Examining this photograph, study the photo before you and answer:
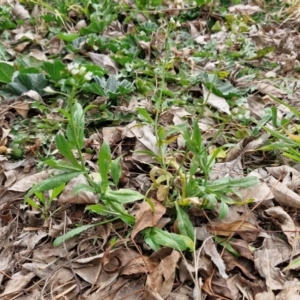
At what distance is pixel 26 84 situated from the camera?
183 cm

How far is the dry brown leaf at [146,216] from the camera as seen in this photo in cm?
123

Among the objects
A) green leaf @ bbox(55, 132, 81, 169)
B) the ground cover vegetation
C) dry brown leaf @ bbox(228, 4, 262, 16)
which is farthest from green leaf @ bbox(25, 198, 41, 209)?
dry brown leaf @ bbox(228, 4, 262, 16)

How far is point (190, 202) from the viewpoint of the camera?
4.16 feet

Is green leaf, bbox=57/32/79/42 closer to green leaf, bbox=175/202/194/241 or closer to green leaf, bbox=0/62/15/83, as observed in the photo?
green leaf, bbox=0/62/15/83

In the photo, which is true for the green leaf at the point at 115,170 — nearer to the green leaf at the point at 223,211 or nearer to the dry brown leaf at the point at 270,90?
the green leaf at the point at 223,211

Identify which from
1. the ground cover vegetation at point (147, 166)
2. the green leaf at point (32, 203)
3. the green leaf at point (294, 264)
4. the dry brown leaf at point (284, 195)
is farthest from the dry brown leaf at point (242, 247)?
the green leaf at point (32, 203)

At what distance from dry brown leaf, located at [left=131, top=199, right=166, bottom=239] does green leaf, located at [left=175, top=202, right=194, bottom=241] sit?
5 centimetres

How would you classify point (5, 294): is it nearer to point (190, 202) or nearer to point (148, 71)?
point (190, 202)

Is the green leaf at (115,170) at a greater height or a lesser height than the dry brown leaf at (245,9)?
lesser

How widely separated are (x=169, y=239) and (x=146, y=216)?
10cm

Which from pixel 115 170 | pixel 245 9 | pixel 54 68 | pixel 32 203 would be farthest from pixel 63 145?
pixel 245 9

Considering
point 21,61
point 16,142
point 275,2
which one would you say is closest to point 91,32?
point 21,61

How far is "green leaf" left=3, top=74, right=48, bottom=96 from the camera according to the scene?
5.98 feet

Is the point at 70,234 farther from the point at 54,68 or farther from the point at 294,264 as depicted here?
the point at 54,68
